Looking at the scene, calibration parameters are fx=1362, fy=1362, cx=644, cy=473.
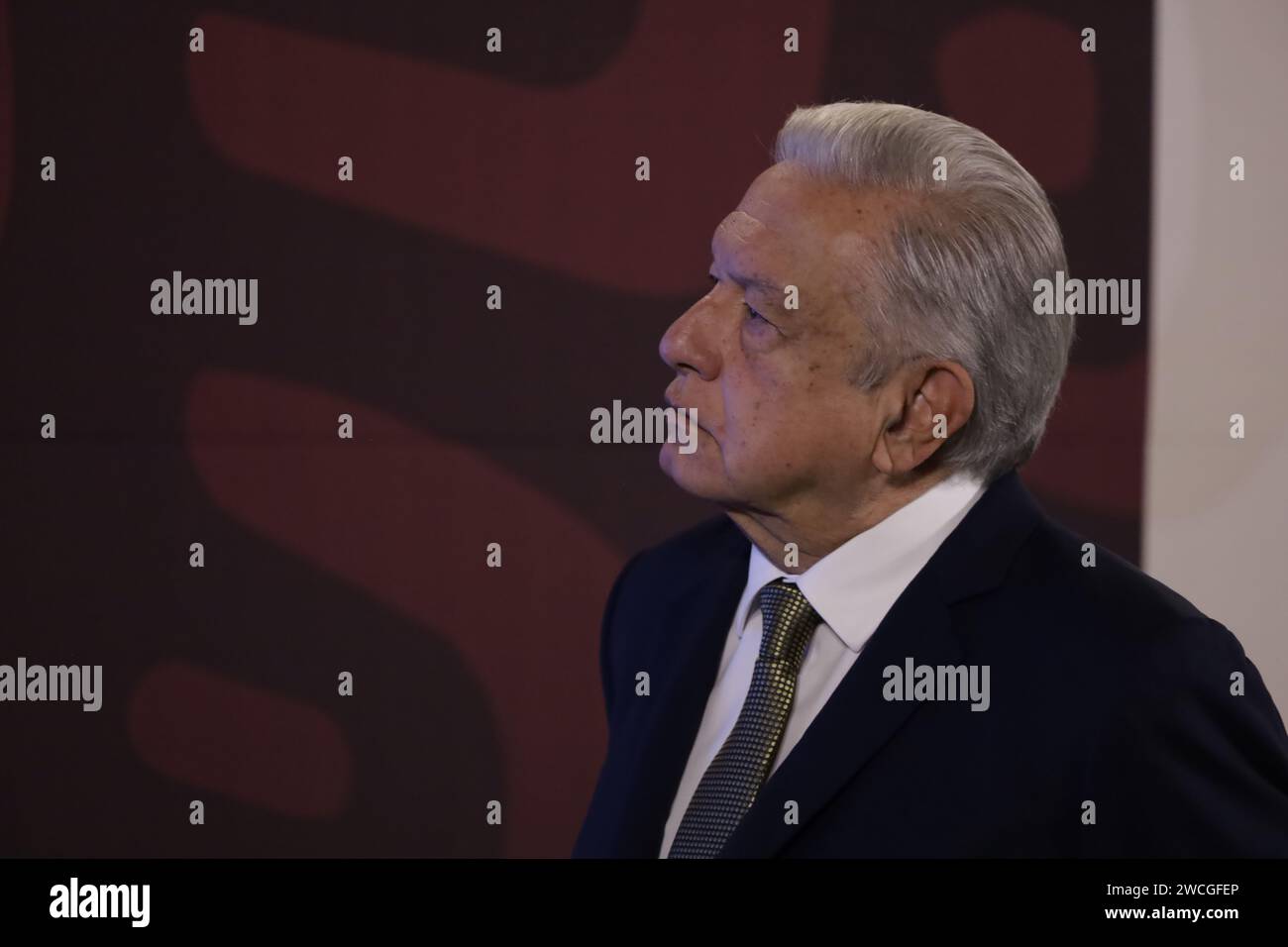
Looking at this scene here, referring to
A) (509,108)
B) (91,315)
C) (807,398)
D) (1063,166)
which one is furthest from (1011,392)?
(91,315)

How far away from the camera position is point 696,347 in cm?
150

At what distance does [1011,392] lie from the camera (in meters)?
1.47

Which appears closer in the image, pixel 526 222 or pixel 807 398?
pixel 807 398

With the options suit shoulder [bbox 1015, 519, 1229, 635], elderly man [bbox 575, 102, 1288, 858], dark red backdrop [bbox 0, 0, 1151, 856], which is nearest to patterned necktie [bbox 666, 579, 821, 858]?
elderly man [bbox 575, 102, 1288, 858]

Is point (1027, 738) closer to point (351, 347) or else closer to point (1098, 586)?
point (1098, 586)

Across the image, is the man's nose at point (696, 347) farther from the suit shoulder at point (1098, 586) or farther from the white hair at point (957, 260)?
the suit shoulder at point (1098, 586)

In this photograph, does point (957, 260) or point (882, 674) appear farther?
point (957, 260)

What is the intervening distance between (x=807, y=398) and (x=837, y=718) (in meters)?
0.35

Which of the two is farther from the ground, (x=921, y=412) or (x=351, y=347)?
(x=351, y=347)

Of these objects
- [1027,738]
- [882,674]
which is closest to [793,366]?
[882,674]

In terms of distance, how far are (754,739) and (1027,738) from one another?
26cm
